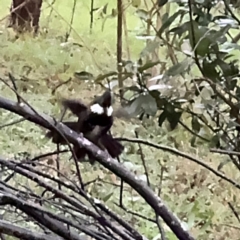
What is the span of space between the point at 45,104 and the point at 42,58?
0.63 metres

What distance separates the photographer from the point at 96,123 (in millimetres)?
1000

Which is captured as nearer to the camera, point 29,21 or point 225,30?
point 225,30

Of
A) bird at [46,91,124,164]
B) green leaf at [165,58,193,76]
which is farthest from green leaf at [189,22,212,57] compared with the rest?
bird at [46,91,124,164]

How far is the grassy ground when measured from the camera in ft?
6.06

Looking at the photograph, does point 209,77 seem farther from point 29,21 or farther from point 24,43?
point 29,21

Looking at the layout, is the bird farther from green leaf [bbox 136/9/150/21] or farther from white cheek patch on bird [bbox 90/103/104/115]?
green leaf [bbox 136/9/150/21]

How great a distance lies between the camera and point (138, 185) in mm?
637

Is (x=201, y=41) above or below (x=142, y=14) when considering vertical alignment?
below

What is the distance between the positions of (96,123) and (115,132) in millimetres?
1380

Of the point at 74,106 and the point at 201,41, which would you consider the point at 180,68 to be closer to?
the point at 201,41

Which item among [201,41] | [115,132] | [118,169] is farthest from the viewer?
[115,132]

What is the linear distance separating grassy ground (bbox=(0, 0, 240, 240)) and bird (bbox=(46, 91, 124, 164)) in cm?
9

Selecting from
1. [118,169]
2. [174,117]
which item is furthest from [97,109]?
[118,169]

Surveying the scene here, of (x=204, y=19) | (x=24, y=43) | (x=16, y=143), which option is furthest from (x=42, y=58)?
(x=204, y=19)
